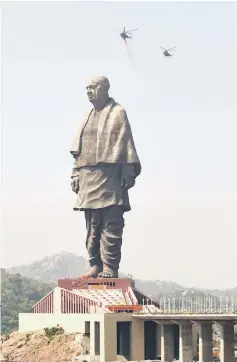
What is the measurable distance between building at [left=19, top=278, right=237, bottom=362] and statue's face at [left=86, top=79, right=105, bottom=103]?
655 inches

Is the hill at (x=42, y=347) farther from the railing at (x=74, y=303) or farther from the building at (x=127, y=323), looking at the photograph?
the railing at (x=74, y=303)

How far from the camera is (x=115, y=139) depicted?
96.2 m

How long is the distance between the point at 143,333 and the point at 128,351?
6.43ft

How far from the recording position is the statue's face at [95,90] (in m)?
97.2

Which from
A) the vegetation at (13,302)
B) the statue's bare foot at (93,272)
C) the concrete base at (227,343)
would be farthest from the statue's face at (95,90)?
the vegetation at (13,302)

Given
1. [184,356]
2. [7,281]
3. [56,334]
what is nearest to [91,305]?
[56,334]

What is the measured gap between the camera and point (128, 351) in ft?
286

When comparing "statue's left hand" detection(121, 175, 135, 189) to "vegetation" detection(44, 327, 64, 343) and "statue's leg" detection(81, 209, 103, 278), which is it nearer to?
"statue's leg" detection(81, 209, 103, 278)

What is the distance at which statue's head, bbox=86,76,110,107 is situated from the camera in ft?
319

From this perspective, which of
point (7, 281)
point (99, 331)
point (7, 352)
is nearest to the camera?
point (99, 331)

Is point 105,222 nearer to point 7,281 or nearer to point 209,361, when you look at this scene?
point 209,361

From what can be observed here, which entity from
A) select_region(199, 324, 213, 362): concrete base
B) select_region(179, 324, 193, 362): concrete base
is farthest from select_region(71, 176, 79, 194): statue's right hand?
select_region(199, 324, 213, 362): concrete base

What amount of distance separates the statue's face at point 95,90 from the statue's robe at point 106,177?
3.91 feet

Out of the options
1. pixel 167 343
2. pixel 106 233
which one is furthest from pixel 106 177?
pixel 167 343
